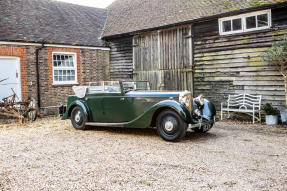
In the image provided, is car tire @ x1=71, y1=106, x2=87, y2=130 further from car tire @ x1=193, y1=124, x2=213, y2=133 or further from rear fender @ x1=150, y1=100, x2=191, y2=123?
car tire @ x1=193, y1=124, x2=213, y2=133

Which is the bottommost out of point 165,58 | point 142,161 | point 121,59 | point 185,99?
point 142,161

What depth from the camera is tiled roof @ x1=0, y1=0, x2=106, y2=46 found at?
36.2ft

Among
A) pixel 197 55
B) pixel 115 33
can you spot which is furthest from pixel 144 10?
pixel 197 55

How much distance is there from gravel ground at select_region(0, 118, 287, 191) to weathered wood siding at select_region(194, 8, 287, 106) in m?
2.04

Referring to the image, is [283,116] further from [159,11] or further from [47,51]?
[47,51]

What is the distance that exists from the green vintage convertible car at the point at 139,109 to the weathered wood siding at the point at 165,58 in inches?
146

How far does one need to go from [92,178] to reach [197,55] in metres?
7.63

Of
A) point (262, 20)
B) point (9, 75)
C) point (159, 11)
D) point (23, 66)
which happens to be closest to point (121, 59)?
point (159, 11)

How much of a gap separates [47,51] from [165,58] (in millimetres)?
5098

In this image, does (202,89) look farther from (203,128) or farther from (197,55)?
(203,128)

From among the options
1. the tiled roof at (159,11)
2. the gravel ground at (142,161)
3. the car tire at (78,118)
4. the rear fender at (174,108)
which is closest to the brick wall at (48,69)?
the tiled roof at (159,11)

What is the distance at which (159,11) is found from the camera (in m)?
12.3

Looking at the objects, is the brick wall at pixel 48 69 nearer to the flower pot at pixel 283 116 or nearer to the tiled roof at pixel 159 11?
the tiled roof at pixel 159 11

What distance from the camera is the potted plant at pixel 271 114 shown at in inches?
319
